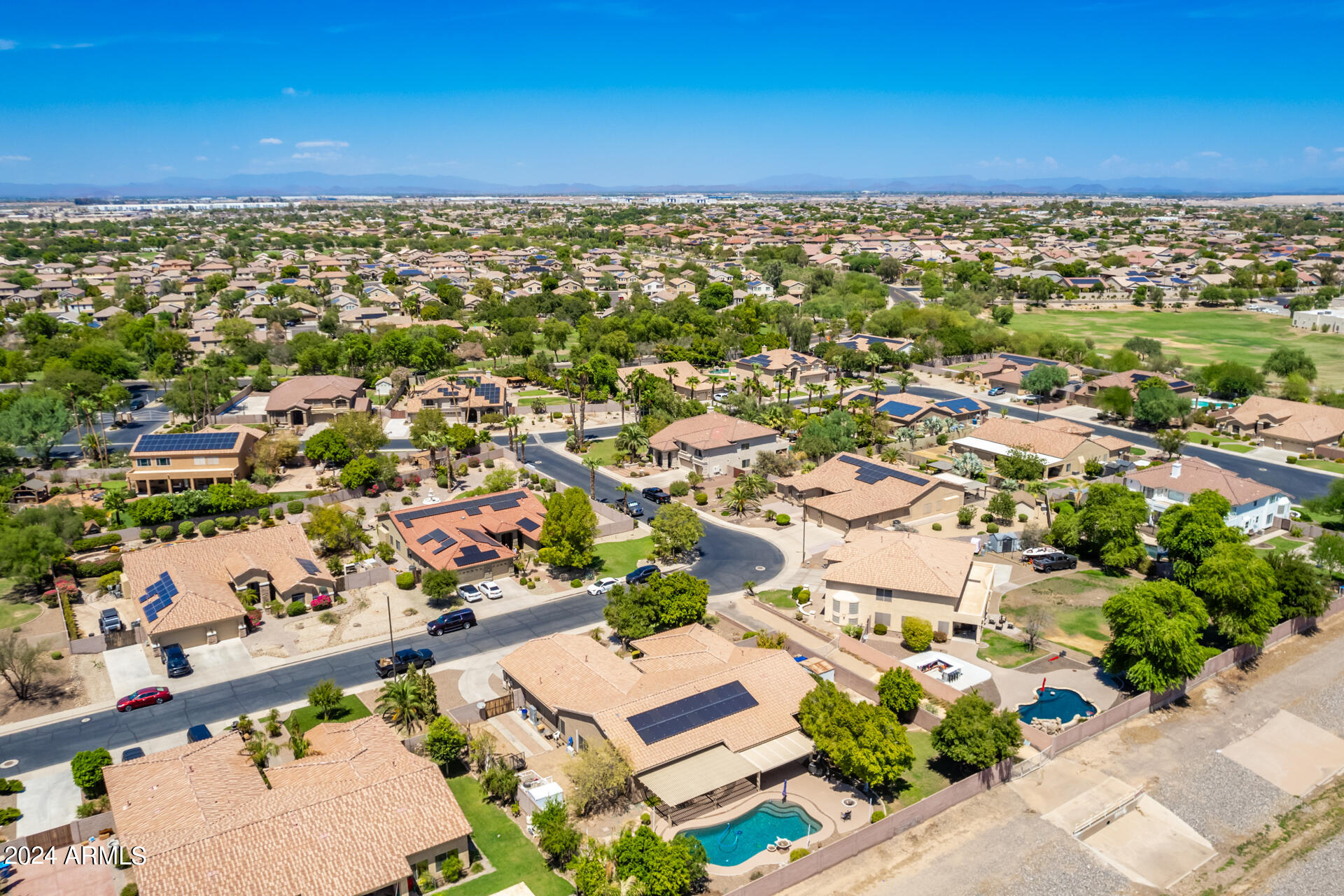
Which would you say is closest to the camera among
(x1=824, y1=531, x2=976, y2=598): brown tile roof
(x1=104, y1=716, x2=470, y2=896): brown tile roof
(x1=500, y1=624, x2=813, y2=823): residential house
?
(x1=104, y1=716, x2=470, y2=896): brown tile roof

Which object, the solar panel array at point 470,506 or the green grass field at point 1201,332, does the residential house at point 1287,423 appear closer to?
the green grass field at point 1201,332

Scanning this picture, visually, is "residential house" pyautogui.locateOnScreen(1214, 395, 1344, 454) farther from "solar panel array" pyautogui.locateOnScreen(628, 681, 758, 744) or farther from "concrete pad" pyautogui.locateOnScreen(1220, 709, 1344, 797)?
"solar panel array" pyautogui.locateOnScreen(628, 681, 758, 744)

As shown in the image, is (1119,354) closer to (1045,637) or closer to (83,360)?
(1045,637)

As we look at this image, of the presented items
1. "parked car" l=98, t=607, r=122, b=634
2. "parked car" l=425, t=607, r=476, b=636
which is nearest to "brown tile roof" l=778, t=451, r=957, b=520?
"parked car" l=425, t=607, r=476, b=636

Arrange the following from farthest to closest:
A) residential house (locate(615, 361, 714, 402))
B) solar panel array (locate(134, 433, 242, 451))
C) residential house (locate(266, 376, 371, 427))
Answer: residential house (locate(615, 361, 714, 402))
residential house (locate(266, 376, 371, 427))
solar panel array (locate(134, 433, 242, 451))

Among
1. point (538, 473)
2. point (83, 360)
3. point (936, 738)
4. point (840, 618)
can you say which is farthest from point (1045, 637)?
point (83, 360)

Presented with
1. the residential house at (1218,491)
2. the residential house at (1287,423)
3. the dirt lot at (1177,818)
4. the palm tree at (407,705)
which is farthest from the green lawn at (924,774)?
the residential house at (1287,423)
